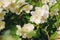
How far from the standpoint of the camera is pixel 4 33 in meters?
0.47

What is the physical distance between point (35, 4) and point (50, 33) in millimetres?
118

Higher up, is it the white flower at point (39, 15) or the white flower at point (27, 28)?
the white flower at point (39, 15)

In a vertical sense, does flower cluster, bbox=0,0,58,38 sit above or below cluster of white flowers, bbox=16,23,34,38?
above

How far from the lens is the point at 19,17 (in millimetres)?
498

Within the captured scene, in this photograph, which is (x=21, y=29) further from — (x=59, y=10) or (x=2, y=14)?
(x=59, y=10)

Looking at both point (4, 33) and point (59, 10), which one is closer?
point (4, 33)

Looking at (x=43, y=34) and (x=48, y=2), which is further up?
(x=48, y=2)

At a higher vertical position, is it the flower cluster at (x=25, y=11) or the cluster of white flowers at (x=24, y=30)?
the flower cluster at (x=25, y=11)

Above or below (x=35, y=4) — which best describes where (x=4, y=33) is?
below

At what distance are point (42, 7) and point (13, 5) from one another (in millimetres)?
98

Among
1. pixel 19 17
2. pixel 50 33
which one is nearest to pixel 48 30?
pixel 50 33

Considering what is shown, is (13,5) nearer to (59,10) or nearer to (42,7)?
(42,7)

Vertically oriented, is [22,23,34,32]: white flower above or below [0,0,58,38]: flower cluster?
below

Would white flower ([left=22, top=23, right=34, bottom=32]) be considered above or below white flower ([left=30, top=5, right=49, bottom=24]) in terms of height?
below
